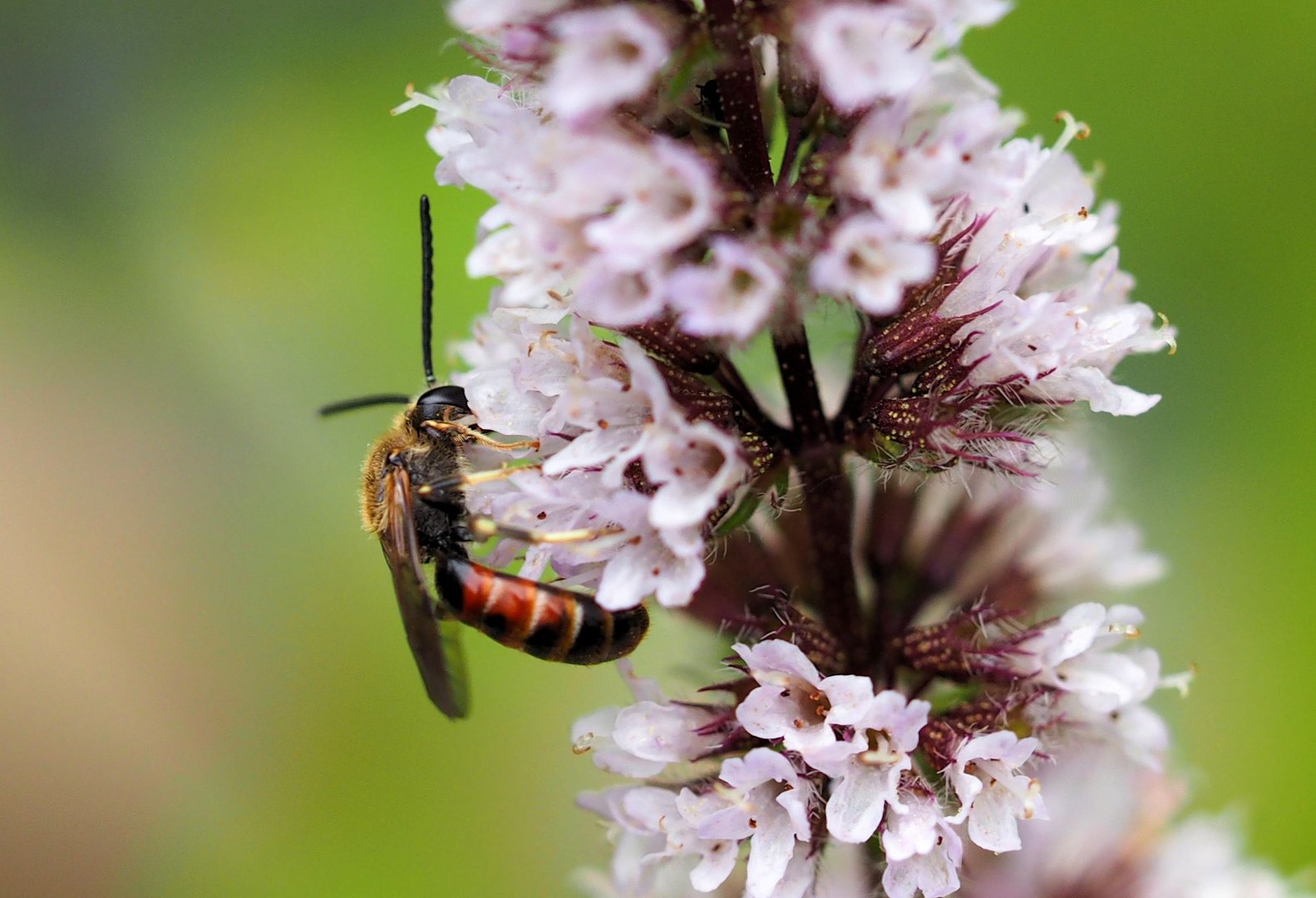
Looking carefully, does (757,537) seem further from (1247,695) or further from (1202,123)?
(1202,123)

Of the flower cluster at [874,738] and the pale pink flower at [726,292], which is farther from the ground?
the pale pink flower at [726,292]

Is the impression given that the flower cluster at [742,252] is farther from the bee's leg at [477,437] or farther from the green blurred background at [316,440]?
the green blurred background at [316,440]

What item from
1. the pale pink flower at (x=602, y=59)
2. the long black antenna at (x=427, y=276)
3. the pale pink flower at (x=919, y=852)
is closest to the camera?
the pale pink flower at (x=602, y=59)

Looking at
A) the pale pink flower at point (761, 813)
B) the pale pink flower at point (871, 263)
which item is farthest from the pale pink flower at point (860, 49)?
the pale pink flower at point (761, 813)

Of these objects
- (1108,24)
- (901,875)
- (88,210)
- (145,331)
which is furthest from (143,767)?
(1108,24)

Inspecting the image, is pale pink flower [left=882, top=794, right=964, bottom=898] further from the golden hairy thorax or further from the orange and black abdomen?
the golden hairy thorax

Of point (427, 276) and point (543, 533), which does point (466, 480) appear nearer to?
point (543, 533)
